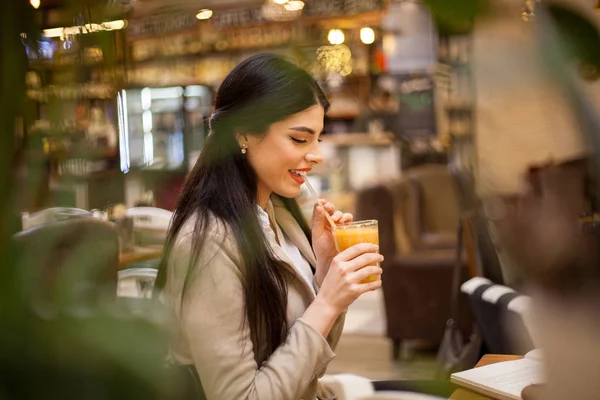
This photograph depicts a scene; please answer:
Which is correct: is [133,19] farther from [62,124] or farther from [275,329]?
[275,329]

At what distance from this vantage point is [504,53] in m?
0.23

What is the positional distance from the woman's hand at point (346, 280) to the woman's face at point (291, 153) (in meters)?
0.24

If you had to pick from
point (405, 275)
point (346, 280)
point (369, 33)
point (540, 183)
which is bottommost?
point (405, 275)

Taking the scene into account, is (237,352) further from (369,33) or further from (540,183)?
(540,183)

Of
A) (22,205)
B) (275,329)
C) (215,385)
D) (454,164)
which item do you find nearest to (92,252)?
(22,205)

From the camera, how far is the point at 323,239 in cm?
174

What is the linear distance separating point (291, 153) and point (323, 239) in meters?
0.27

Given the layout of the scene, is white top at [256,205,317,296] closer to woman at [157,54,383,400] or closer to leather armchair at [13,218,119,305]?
woman at [157,54,383,400]

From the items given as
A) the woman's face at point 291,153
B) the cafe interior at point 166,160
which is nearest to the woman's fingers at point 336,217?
the woman's face at point 291,153

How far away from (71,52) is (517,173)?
0.63 feet

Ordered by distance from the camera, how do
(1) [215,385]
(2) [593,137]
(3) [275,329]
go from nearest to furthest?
(2) [593,137], (1) [215,385], (3) [275,329]

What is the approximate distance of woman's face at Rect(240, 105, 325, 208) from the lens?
1.55m

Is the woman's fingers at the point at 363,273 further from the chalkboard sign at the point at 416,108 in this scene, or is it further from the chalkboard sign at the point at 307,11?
the chalkboard sign at the point at 307,11

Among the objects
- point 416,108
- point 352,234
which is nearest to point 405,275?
point 352,234
